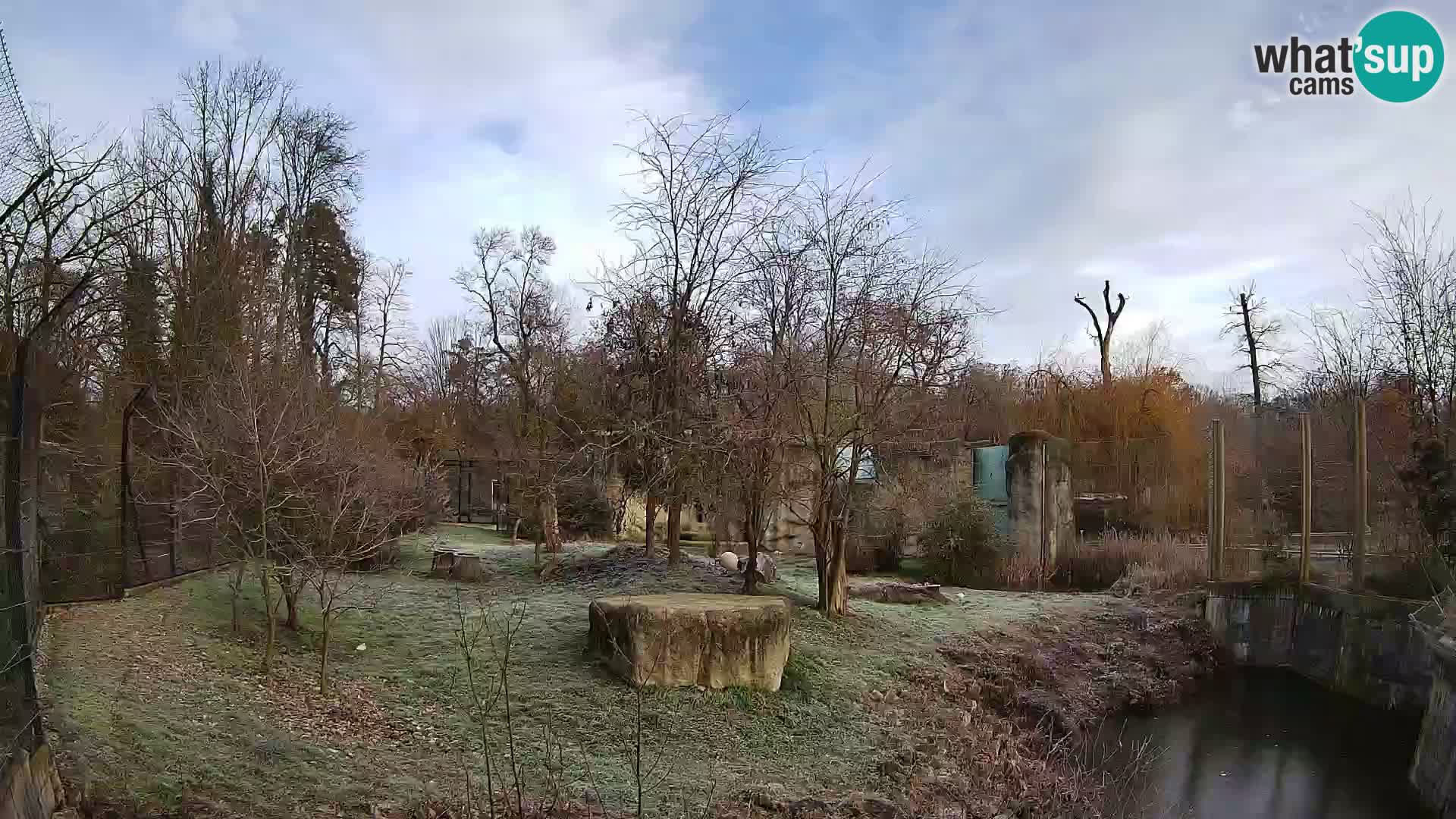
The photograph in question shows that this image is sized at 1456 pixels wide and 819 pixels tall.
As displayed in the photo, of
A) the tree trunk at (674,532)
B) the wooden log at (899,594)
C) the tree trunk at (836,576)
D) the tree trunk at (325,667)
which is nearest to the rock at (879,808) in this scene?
the tree trunk at (325,667)

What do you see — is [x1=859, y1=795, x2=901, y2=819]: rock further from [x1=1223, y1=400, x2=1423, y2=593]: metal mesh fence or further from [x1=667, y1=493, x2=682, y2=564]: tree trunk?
[x1=1223, y1=400, x2=1423, y2=593]: metal mesh fence

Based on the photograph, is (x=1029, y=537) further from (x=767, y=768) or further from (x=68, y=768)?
(x=68, y=768)

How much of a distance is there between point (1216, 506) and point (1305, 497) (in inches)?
70.4

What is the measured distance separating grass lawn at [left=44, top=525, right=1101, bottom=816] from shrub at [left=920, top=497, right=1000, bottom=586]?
6.15m

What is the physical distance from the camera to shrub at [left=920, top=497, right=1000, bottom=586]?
16.7 meters

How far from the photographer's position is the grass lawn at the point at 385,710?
543 cm

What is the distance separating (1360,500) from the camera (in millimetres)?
11391

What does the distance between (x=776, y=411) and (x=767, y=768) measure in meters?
4.43

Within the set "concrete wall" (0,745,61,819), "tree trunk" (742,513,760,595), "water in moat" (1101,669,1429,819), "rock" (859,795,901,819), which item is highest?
"tree trunk" (742,513,760,595)

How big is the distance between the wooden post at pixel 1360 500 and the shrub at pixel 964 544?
19.7 feet

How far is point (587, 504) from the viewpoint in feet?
63.8

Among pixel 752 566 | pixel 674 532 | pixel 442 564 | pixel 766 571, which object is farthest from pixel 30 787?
pixel 766 571

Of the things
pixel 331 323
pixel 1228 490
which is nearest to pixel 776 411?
pixel 1228 490

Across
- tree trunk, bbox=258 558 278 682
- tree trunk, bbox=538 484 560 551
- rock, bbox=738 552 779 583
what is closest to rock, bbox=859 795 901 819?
tree trunk, bbox=258 558 278 682
